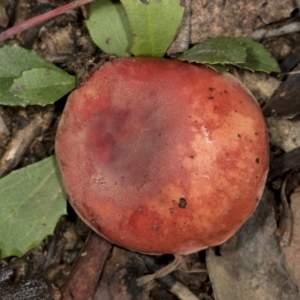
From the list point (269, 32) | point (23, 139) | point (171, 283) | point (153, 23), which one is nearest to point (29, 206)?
point (23, 139)

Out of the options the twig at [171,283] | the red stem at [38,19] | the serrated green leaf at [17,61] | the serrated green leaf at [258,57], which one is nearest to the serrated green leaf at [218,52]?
the serrated green leaf at [258,57]

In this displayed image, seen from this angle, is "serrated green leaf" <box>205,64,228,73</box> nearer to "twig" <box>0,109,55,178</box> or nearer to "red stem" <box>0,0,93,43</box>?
"red stem" <box>0,0,93,43</box>

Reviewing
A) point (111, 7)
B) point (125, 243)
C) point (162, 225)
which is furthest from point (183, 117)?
point (111, 7)

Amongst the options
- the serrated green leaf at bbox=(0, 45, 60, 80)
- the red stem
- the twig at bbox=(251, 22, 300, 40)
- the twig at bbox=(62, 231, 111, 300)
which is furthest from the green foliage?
the twig at bbox=(62, 231, 111, 300)

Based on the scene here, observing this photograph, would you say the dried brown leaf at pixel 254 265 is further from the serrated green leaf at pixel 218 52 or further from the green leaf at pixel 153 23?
the green leaf at pixel 153 23

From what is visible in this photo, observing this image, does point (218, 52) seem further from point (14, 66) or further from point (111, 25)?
point (14, 66)

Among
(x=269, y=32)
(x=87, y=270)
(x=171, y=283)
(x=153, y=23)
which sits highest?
(x=153, y=23)
